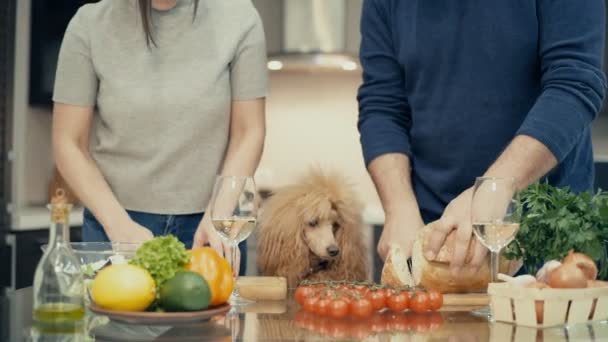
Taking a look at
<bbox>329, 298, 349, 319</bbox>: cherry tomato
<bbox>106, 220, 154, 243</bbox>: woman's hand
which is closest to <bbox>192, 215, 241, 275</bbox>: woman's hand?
<bbox>106, 220, 154, 243</bbox>: woman's hand

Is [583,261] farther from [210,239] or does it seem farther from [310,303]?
[210,239]

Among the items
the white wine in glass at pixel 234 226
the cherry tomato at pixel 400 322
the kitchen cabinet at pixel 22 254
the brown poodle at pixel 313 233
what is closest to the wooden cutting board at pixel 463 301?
the cherry tomato at pixel 400 322

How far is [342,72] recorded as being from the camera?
5.13 metres

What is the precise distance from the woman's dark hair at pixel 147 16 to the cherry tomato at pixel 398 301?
891mm

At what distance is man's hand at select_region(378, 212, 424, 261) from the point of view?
1869 millimetres

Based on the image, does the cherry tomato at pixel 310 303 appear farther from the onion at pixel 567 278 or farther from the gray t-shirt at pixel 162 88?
the gray t-shirt at pixel 162 88

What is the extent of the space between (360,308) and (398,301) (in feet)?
0.26

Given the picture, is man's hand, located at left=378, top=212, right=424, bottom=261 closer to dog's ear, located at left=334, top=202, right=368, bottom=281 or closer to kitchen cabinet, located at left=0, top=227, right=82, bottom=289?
dog's ear, located at left=334, top=202, right=368, bottom=281

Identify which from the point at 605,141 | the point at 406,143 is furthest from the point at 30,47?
the point at 605,141

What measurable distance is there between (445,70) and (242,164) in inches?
19.1

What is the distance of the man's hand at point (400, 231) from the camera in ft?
6.13

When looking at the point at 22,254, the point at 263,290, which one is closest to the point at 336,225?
the point at 263,290

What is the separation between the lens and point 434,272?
1.67 m

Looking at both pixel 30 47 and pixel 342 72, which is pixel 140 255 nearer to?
pixel 30 47
